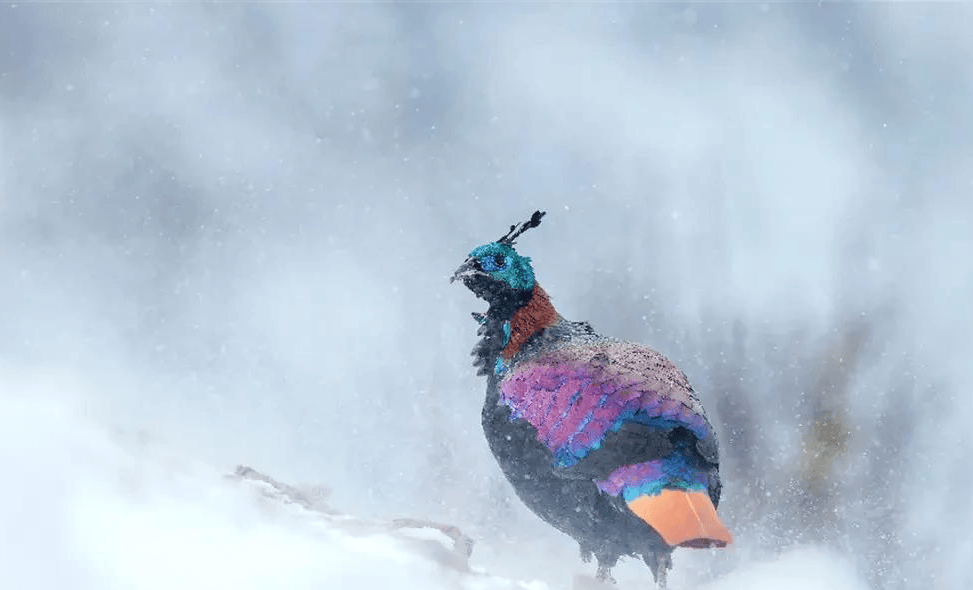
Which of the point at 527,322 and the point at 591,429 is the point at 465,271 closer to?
the point at 527,322

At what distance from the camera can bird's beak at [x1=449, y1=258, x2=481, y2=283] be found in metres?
6.41

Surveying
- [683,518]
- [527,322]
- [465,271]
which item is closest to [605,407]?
[683,518]

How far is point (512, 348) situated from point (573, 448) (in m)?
1.19

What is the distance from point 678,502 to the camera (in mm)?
5074

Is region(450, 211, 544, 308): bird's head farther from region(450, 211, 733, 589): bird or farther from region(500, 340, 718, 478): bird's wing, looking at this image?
region(500, 340, 718, 478): bird's wing

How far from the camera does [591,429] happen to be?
5.43 m

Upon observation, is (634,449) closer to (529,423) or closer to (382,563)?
(529,423)

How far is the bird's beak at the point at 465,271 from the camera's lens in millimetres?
6406

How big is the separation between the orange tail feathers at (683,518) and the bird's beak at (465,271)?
2.11 metres

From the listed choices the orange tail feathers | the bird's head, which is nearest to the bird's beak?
the bird's head

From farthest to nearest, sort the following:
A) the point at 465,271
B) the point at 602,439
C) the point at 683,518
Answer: the point at 465,271 < the point at 602,439 < the point at 683,518

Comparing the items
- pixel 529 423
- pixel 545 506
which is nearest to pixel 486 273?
pixel 529 423

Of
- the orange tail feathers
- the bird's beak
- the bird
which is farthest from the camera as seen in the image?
the bird's beak

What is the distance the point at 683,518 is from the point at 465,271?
96.0 inches
